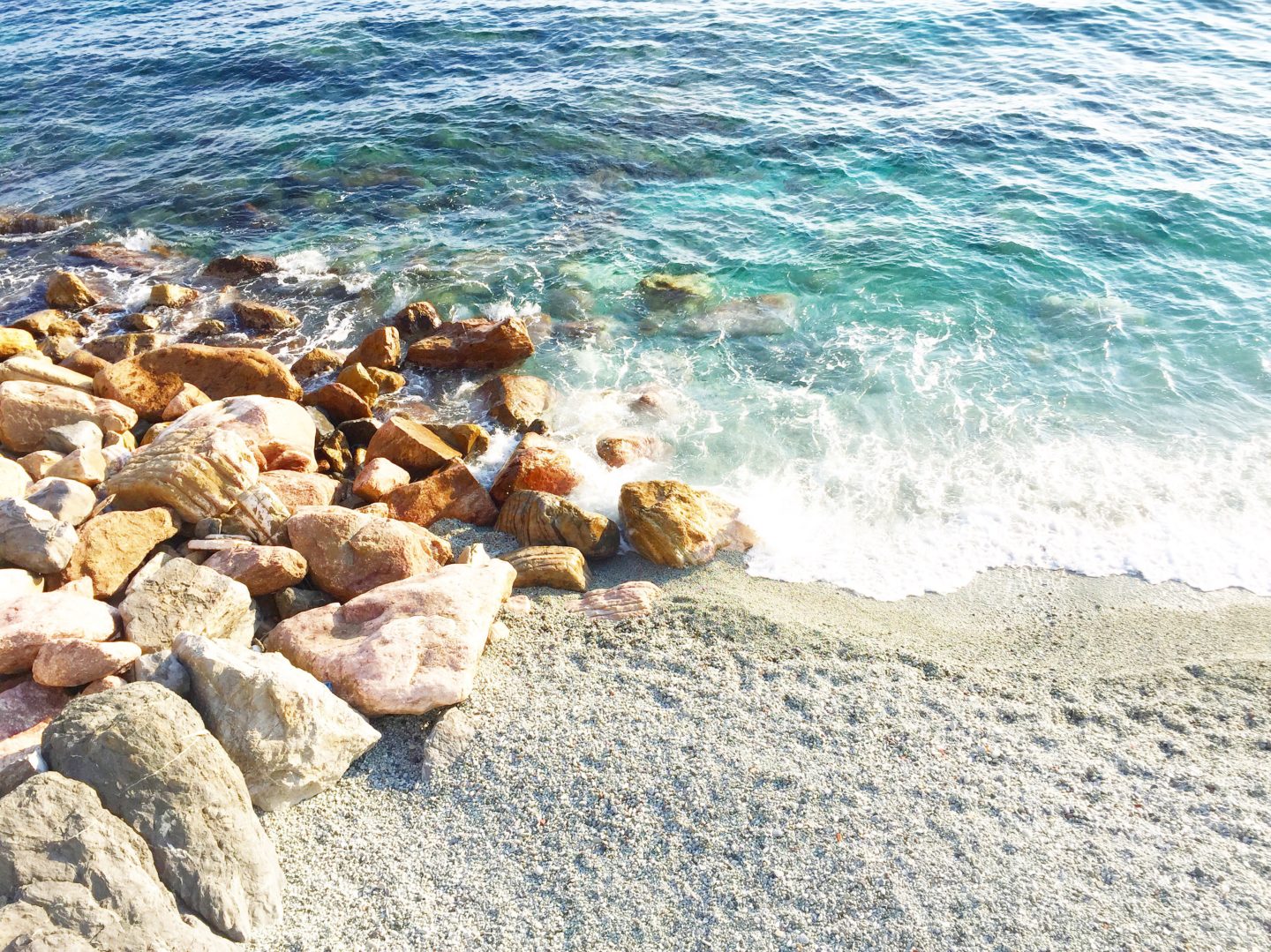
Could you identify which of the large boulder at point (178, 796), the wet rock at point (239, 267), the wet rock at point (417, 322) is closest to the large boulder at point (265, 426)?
the wet rock at point (417, 322)

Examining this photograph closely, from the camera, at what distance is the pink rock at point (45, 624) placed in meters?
5.60

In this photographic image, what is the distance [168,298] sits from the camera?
43.5 ft

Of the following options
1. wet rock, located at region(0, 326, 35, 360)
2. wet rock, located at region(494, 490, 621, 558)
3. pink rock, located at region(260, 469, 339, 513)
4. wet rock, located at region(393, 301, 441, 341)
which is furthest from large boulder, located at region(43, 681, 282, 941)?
wet rock, located at region(0, 326, 35, 360)

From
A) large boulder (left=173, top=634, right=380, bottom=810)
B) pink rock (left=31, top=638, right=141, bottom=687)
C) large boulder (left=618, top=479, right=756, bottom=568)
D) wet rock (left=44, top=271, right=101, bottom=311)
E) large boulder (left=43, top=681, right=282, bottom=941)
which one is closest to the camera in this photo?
large boulder (left=43, top=681, right=282, bottom=941)

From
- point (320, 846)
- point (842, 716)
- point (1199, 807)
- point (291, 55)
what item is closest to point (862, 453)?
point (842, 716)

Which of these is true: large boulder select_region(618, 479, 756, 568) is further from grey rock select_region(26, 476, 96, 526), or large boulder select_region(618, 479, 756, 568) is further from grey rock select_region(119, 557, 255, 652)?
grey rock select_region(26, 476, 96, 526)

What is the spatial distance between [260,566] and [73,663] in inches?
63.2

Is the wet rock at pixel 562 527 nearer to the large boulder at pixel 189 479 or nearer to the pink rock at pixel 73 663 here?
the large boulder at pixel 189 479

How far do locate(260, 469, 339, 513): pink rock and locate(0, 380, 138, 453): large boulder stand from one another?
231cm

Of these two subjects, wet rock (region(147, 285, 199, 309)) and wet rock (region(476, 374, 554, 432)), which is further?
wet rock (region(147, 285, 199, 309))

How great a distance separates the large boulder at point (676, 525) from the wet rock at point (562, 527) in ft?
0.87

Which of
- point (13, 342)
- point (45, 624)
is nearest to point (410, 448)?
point (45, 624)

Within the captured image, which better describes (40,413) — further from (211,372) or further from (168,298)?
(168,298)

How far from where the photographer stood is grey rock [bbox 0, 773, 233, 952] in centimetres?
385
